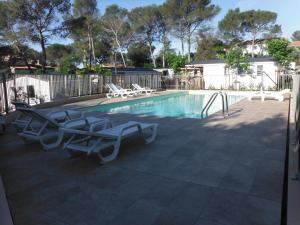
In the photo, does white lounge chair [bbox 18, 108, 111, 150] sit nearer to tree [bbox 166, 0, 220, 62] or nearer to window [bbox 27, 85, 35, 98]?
window [bbox 27, 85, 35, 98]

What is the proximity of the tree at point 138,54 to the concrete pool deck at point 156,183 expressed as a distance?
31.4 metres

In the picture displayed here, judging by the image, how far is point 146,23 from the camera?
3347 centimetres

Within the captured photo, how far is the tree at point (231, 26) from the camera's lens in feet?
114

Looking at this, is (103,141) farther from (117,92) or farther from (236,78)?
(236,78)

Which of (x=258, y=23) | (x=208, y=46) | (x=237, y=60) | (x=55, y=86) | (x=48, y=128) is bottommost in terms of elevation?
(x=48, y=128)

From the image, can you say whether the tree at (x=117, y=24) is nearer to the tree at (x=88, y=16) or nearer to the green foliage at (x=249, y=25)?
the tree at (x=88, y=16)

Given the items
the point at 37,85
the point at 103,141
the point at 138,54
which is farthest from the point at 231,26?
the point at 103,141

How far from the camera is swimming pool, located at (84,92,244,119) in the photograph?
37.4 ft

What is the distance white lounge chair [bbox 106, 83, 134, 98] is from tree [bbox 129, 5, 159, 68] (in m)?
19.3

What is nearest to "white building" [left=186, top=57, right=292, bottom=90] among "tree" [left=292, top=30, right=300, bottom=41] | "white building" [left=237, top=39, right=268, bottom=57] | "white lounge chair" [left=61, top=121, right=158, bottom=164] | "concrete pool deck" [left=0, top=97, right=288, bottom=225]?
"concrete pool deck" [left=0, top=97, right=288, bottom=225]

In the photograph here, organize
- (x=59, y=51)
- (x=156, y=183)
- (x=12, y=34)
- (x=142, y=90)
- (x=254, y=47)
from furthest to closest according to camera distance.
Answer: (x=254, y=47) → (x=59, y=51) → (x=12, y=34) → (x=142, y=90) → (x=156, y=183)

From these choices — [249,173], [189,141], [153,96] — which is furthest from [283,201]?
[153,96]

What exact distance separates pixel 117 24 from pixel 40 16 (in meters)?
14.7

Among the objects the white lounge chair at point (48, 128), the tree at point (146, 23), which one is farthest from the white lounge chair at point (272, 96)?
the tree at point (146, 23)
